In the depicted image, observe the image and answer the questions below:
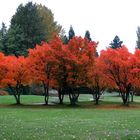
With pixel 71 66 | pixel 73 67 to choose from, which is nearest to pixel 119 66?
pixel 73 67

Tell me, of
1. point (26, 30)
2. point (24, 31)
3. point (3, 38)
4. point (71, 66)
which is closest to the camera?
point (71, 66)

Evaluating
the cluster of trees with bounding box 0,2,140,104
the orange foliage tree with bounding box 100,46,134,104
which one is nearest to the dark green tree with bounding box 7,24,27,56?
the cluster of trees with bounding box 0,2,140,104

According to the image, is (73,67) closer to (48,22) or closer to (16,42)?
(16,42)

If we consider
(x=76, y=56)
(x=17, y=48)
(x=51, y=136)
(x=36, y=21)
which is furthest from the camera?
(x=36, y=21)

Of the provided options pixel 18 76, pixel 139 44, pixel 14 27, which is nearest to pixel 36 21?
pixel 14 27

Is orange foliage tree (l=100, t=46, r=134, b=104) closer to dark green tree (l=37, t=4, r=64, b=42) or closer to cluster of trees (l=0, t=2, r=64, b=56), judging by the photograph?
cluster of trees (l=0, t=2, r=64, b=56)

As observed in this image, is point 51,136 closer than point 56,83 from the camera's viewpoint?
Yes

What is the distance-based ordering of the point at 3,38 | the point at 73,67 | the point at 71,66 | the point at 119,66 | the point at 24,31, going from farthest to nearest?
the point at 24,31 < the point at 3,38 < the point at 119,66 < the point at 73,67 < the point at 71,66

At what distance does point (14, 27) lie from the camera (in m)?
83.0

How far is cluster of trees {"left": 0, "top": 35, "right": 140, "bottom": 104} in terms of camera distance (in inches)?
1969

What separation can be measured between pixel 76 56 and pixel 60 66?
7.86 feet

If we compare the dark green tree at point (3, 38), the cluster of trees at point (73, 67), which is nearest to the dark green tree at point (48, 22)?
the dark green tree at point (3, 38)

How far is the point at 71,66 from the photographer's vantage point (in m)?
49.8

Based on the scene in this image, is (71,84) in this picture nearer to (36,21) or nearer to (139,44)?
(36,21)
